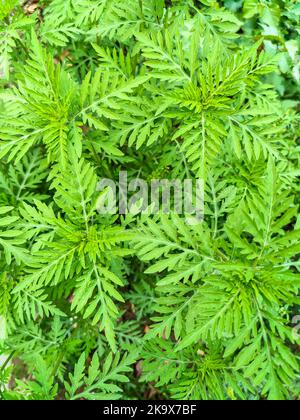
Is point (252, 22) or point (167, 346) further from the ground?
point (252, 22)

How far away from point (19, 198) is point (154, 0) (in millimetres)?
1308

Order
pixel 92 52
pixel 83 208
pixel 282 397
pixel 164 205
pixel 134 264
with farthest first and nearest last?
1. pixel 134 264
2. pixel 92 52
3. pixel 164 205
4. pixel 83 208
5. pixel 282 397

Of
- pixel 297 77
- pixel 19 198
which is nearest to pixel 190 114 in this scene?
pixel 19 198

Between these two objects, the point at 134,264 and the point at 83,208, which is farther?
the point at 134,264

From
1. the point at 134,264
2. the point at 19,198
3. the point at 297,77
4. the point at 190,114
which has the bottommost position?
the point at 134,264

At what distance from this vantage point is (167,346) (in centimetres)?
223

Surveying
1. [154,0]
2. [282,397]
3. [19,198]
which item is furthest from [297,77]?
[282,397]

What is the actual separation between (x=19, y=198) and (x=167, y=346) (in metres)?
1.19

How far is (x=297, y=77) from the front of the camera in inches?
138

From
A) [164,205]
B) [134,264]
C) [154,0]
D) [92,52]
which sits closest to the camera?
[154,0]

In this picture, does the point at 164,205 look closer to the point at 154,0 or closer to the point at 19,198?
the point at 19,198

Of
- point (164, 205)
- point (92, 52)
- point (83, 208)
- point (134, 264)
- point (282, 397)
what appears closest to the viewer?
point (282, 397)

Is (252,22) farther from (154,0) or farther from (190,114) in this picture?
(190,114)

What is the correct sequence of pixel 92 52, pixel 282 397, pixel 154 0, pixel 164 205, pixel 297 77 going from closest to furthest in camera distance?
pixel 282 397 → pixel 154 0 → pixel 164 205 → pixel 92 52 → pixel 297 77
